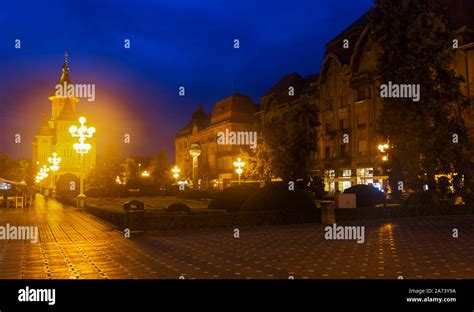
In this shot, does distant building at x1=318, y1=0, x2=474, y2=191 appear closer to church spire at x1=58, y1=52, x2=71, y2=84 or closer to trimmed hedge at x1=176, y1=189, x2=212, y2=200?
trimmed hedge at x1=176, y1=189, x2=212, y2=200

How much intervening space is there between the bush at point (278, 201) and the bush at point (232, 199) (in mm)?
2973

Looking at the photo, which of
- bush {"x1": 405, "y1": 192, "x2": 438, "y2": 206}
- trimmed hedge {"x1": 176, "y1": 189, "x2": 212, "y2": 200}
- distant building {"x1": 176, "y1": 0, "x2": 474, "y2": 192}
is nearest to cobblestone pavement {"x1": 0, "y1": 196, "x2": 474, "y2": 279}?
bush {"x1": 405, "y1": 192, "x2": 438, "y2": 206}

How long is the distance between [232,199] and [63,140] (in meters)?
105

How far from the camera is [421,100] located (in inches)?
1110

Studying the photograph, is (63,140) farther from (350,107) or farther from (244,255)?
(244,255)

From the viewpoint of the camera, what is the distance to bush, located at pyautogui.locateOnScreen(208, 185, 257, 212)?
87.9ft

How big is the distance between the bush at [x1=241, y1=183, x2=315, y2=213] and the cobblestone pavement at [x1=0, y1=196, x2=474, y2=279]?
272cm

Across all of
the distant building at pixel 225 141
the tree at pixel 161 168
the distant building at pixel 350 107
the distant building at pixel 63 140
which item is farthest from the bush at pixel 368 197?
the distant building at pixel 63 140

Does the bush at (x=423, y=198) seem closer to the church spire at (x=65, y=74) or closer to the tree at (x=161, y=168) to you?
the tree at (x=161, y=168)

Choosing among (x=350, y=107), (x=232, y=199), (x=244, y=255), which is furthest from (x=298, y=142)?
(x=244, y=255)

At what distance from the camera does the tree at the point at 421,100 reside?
28016mm

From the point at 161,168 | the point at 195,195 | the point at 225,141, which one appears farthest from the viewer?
the point at 161,168
